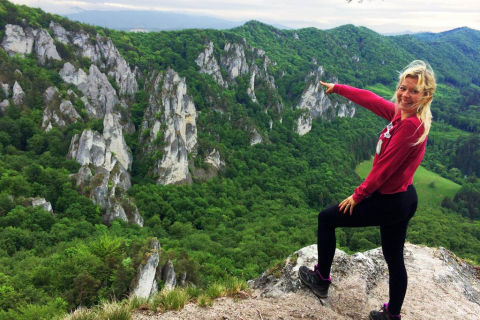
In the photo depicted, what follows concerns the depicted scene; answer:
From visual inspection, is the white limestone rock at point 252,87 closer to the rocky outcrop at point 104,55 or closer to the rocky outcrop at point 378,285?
the rocky outcrop at point 104,55

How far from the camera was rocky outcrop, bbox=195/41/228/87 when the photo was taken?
298 ft

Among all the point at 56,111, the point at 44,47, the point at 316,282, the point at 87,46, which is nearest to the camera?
the point at 316,282

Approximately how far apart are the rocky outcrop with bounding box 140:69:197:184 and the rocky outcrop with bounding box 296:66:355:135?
1813 inches

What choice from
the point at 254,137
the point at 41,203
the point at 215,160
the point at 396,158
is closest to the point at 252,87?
the point at 254,137

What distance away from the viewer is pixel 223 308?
4520 mm

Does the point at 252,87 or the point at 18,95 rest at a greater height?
the point at 252,87

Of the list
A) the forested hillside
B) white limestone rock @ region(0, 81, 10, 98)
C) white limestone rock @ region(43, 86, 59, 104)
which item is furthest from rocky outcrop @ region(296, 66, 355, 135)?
white limestone rock @ region(0, 81, 10, 98)

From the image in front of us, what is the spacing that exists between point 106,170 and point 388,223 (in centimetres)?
4151

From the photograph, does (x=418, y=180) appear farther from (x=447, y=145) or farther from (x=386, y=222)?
(x=386, y=222)

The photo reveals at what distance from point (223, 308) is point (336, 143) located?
3750 inches

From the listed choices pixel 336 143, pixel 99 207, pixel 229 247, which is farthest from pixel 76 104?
pixel 336 143

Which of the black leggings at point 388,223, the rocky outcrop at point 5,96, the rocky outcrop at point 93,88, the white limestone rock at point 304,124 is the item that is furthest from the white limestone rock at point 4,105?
the white limestone rock at point 304,124

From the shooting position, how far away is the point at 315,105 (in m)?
105

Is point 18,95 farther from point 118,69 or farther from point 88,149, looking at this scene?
point 118,69
